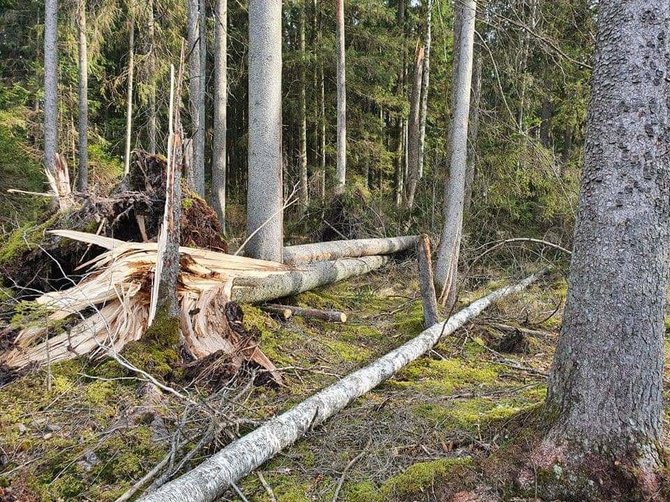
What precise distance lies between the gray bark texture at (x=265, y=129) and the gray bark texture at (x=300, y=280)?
0.46 metres

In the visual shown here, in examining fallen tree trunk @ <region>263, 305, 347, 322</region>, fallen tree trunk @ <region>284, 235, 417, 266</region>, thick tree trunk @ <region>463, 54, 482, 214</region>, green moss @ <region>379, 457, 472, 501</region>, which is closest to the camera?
green moss @ <region>379, 457, 472, 501</region>

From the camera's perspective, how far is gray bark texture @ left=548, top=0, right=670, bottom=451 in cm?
228

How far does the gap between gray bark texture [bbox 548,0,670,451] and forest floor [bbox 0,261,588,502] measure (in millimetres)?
703

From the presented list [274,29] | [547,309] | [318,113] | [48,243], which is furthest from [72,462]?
[318,113]

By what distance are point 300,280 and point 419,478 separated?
14.1 ft

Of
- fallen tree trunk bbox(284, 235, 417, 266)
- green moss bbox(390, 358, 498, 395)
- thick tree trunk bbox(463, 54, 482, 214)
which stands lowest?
green moss bbox(390, 358, 498, 395)

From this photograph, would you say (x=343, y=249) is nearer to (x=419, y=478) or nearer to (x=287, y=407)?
(x=287, y=407)

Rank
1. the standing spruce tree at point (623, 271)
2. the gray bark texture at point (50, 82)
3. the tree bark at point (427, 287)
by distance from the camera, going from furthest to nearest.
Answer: the gray bark texture at point (50, 82) → the tree bark at point (427, 287) → the standing spruce tree at point (623, 271)

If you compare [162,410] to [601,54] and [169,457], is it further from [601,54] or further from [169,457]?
[601,54]

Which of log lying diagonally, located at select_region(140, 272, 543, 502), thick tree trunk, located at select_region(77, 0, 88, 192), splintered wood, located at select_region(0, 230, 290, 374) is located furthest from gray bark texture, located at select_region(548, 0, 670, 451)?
thick tree trunk, located at select_region(77, 0, 88, 192)

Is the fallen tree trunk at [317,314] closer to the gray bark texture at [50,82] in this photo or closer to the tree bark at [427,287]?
the tree bark at [427,287]

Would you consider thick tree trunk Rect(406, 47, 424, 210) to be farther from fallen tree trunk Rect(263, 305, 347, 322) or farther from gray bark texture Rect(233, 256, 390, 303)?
fallen tree trunk Rect(263, 305, 347, 322)

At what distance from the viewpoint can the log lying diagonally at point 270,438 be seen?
7.88 ft

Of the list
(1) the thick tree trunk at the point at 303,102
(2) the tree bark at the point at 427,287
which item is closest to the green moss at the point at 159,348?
(2) the tree bark at the point at 427,287
